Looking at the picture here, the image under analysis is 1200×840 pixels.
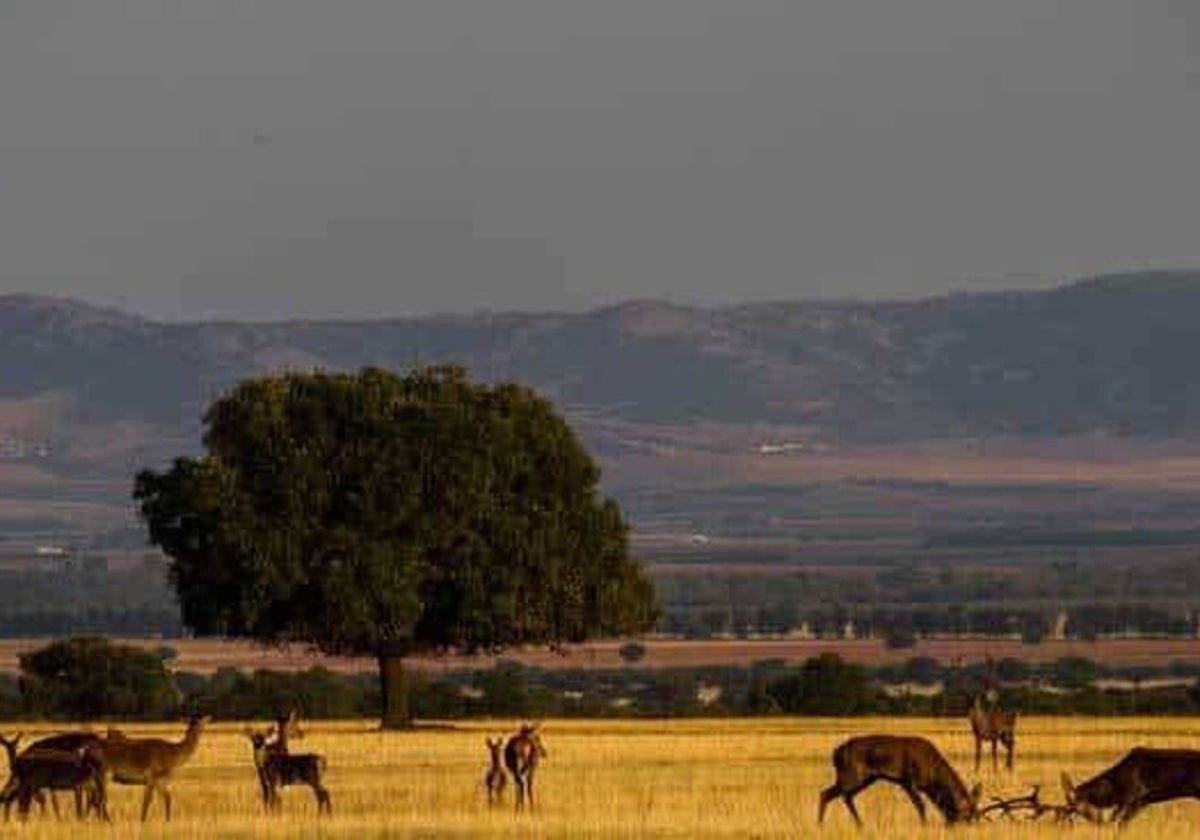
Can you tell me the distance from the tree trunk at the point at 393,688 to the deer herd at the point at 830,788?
31.2m

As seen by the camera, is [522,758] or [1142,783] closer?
[1142,783]

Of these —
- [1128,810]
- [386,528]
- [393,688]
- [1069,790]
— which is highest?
[386,528]

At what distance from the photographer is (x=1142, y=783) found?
143 feet

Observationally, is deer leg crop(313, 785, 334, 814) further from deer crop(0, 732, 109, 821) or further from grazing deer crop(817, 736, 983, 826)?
grazing deer crop(817, 736, 983, 826)

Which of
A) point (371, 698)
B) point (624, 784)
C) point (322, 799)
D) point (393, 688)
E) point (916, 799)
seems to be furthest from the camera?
point (371, 698)

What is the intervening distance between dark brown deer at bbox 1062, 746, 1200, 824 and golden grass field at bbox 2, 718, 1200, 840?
0.31 metres

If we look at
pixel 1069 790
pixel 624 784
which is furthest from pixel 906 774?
pixel 624 784

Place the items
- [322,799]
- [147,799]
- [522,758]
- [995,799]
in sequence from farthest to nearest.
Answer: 1. [522,758]
2. [322,799]
3. [147,799]
4. [995,799]

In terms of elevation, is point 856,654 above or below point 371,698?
above

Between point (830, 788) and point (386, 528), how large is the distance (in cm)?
3596

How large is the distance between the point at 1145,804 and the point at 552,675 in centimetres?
13408

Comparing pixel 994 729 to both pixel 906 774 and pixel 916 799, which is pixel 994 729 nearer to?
pixel 906 774

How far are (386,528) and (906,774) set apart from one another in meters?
38.6

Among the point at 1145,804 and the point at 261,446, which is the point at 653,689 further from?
the point at 1145,804
